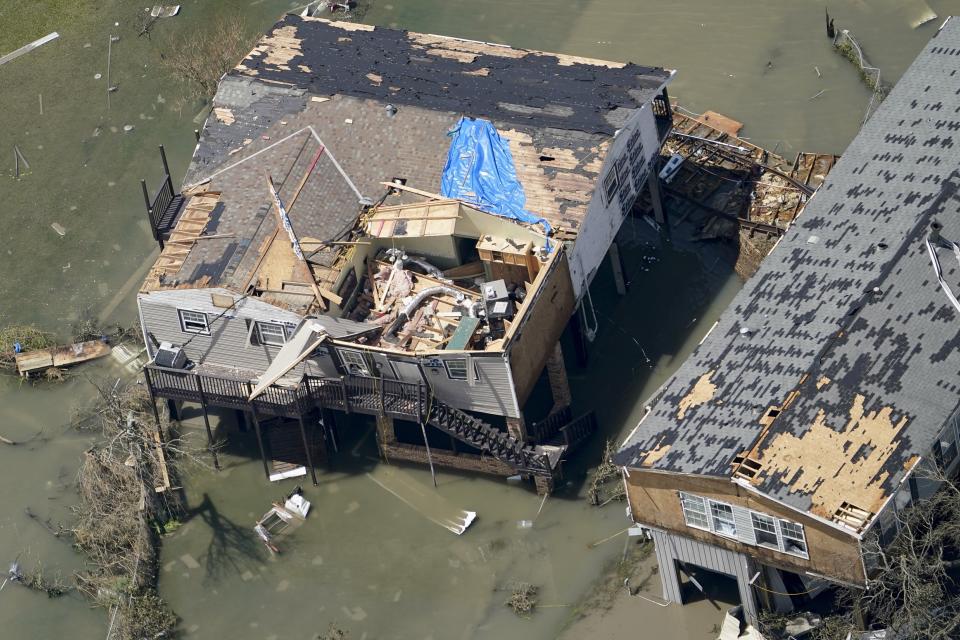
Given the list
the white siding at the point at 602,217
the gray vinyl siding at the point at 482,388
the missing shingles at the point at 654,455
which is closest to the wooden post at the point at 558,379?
the white siding at the point at 602,217

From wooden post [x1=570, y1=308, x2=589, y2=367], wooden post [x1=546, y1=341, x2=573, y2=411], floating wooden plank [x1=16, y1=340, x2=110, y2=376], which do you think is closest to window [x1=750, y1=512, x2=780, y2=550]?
wooden post [x1=546, y1=341, x2=573, y2=411]

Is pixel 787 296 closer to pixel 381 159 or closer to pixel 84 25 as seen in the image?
pixel 381 159

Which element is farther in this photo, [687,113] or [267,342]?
[687,113]

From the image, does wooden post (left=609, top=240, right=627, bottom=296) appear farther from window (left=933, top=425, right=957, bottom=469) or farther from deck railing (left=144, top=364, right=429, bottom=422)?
window (left=933, top=425, right=957, bottom=469)

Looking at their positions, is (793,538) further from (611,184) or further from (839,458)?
(611,184)

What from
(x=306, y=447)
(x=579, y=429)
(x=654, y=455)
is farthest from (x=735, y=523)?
(x=306, y=447)

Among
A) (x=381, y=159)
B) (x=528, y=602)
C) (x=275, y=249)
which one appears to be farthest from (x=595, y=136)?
(x=528, y=602)

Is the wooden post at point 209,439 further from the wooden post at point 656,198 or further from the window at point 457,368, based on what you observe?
the wooden post at point 656,198
